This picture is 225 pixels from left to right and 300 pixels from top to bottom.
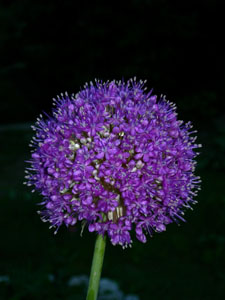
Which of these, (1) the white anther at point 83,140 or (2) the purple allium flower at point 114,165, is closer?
(2) the purple allium flower at point 114,165

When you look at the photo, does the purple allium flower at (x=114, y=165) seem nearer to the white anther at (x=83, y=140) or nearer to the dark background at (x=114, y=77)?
the white anther at (x=83, y=140)

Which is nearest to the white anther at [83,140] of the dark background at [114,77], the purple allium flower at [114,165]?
the purple allium flower at [114,165]

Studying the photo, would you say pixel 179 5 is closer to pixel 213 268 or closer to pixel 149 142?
pixel 213 268

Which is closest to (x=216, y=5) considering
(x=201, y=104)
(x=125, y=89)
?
(x=201, y=104)

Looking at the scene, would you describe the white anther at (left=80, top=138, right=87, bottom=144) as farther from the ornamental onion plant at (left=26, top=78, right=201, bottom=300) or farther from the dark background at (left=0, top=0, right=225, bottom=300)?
the dark background at (left=0, top=0, right=225, bottom=300)

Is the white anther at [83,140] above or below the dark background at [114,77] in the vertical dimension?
below

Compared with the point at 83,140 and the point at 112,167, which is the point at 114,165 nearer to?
the point at 112,167
